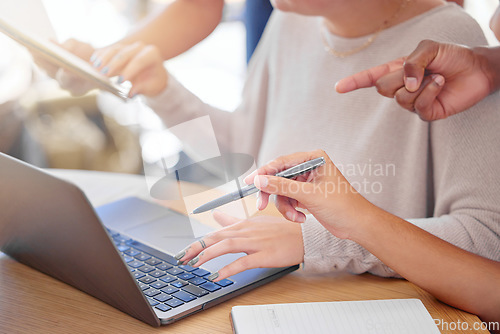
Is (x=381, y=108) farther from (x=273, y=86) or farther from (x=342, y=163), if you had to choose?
(x=273, y=86)

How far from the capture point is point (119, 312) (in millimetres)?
578

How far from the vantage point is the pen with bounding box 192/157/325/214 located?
568 millimetres

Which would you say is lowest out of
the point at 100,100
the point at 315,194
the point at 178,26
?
the point at 100,100

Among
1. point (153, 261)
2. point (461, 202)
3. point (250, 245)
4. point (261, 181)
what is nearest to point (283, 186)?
point (261, 181)

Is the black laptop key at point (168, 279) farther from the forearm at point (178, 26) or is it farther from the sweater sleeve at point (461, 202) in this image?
the forearm at point (178, 26)

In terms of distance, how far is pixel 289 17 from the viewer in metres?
1.19

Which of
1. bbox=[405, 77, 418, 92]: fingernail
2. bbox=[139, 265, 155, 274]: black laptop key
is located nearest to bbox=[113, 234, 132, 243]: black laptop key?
bbox=[139, 265, 155, 274]: black laptop key

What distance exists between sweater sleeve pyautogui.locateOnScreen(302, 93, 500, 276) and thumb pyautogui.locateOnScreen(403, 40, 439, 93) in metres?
0.13

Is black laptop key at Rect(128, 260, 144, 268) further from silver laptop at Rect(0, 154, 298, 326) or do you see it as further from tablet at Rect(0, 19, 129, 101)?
tablet at Rect(0, 19, 129, 101)

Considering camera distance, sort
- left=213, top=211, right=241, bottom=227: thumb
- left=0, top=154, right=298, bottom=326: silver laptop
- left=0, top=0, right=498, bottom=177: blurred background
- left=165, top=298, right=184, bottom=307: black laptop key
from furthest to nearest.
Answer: left=0, top=0, right=498, bottom=177: blurred background < left=213, top=211, right=241, bottom=227: thumb < left=165, top=298, right=184, bottom=307: black laptop key < left=0, top=154, right=298, bottom=326: silver laptop

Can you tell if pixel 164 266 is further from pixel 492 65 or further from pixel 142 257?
pixel 492 65

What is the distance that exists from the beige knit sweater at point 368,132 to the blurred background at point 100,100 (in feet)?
0.81

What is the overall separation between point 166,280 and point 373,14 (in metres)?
0.68

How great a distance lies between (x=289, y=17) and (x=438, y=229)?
2.28ft
